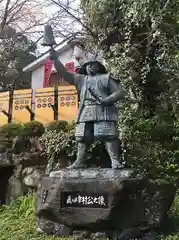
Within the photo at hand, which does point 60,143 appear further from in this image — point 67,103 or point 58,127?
point 67,103

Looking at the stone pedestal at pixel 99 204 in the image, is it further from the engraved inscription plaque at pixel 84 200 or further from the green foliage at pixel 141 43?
the green foliage at pixel 141 43

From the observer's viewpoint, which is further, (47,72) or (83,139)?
(47,72)

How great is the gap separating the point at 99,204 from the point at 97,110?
4.43 ft

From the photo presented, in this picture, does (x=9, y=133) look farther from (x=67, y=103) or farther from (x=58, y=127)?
(x=67, y=103)

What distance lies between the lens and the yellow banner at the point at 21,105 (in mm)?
11148

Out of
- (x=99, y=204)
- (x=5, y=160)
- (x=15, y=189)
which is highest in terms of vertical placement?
(x=5, y=160)

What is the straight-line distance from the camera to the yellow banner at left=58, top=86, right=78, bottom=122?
34.5 feet

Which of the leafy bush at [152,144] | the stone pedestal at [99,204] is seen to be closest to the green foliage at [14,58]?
the leafy bush at [152,144]

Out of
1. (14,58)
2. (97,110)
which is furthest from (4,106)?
(14,58)

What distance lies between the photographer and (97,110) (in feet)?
16.3

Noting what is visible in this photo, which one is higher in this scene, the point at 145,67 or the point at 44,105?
the point at 145,67

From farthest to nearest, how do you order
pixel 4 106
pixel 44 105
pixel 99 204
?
pixel 4 106, pixel 44 105, pixel 99 204

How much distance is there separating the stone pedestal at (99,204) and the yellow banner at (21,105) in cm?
645

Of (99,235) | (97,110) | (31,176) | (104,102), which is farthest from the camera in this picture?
(31,176)
